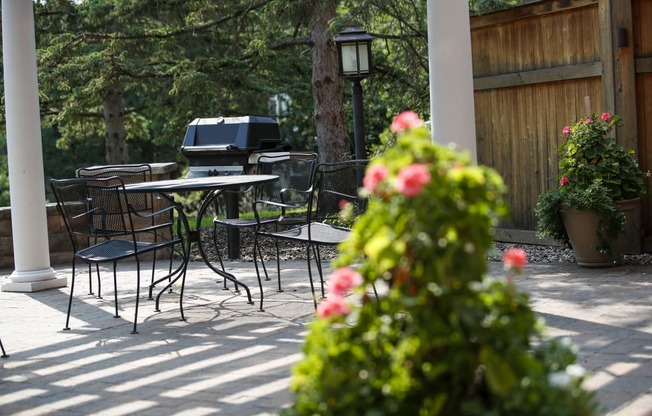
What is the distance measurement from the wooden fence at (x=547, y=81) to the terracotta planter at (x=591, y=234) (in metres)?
0.36

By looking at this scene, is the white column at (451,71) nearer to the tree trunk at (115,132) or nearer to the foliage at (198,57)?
the foliage at (198,57)

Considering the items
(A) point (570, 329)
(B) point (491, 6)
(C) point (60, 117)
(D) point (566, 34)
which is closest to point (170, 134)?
(C) point (60, 117)

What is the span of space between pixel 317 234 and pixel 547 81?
9.59 feet

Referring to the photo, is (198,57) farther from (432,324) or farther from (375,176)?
(432,324)

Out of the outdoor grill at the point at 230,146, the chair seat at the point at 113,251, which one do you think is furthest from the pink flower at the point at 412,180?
the outdoor grill at the point at 230,146

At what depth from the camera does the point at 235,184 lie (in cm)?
558

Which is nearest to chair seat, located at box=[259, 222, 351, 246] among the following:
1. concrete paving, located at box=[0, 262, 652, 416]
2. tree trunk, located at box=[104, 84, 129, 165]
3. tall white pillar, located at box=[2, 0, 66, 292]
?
concrete paving, located at box=[0, 262, 652, 416]

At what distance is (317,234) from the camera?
18.9 feet

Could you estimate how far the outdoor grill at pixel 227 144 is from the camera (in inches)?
346

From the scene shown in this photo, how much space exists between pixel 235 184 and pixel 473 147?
1402 millimetres

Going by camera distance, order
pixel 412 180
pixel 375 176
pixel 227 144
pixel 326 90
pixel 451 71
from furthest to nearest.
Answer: pixel 326 90 → pixel 227 144 → pixel 451 71 → pixel 375 176 → pixel 412 180

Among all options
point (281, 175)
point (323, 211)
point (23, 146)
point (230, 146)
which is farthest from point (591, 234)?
point (23, 146)

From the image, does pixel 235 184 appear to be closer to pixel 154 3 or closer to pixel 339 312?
pixel 339 312

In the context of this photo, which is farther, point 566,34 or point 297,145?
point 297,145
